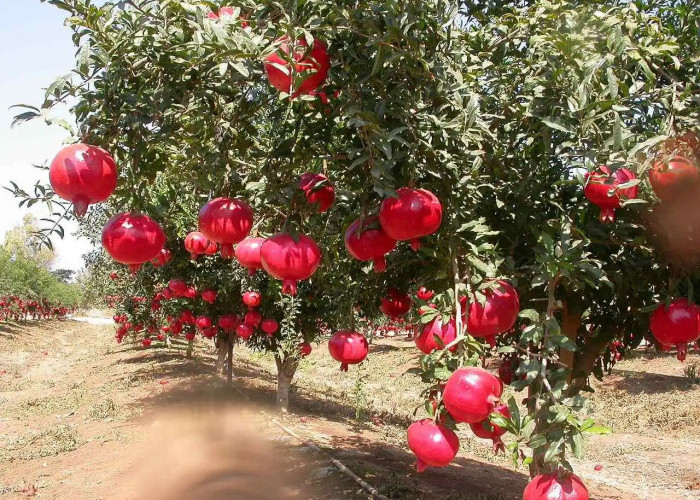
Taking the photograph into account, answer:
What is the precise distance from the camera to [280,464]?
6.97m

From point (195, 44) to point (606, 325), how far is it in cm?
288

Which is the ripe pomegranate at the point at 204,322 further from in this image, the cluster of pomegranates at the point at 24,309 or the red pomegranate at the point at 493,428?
the cluster of pomegranates at the point at 24,309

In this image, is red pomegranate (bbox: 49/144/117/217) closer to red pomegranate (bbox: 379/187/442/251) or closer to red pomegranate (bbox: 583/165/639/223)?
red pomegranate (bbox: 379/187/442/251)

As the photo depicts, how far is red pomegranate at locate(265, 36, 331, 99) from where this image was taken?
5.48 feet

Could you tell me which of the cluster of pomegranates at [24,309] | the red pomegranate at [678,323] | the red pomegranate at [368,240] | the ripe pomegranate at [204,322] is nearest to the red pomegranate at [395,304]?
the red pomegranate at [368,240]

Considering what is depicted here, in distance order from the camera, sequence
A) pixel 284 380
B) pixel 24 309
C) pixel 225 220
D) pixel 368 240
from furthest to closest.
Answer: pixel 24 309, pixel 284 380, pixel 368 240, pixel 225 220

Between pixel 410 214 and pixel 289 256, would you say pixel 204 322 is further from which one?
pixel 410 214

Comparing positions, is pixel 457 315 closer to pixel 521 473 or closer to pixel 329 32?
pixel 329 32

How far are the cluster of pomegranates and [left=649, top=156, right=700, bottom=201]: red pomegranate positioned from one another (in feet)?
108

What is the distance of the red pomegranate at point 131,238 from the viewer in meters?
1.71

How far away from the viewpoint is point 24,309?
34469mm

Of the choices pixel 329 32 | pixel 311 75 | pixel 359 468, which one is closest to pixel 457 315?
pixel 311 75

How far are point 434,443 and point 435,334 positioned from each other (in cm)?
33

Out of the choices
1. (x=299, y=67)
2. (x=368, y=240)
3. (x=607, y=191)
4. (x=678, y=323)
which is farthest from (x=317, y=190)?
(x=678, y=323)
